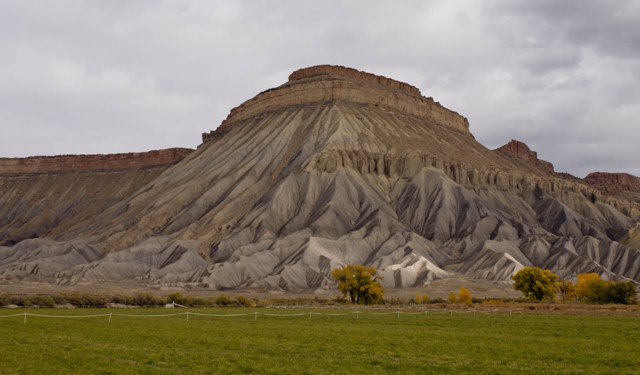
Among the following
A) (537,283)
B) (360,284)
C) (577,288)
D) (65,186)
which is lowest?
(577,288)

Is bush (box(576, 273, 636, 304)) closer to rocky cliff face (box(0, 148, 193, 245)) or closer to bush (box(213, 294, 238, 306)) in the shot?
bush (box(213, 294, 238, 306))

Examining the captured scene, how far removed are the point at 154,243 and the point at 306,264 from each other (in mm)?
32958

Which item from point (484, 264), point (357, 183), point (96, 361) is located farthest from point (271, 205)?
point (96, 361)

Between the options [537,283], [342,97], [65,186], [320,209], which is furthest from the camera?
[65,186]

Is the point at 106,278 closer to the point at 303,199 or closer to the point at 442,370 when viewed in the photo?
the point at 303,199

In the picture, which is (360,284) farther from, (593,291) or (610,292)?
(610,292)

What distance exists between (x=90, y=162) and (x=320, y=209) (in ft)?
300

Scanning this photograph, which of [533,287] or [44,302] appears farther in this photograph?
[533,287]

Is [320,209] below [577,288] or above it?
above

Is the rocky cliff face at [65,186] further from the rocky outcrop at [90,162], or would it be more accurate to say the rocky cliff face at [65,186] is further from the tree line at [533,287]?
the tree line at [533,287]

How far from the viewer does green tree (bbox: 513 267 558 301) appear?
74250 mm

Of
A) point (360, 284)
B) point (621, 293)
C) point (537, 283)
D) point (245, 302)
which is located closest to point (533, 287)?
point (537, 283)

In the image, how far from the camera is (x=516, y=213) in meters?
135

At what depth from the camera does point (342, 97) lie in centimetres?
16012
